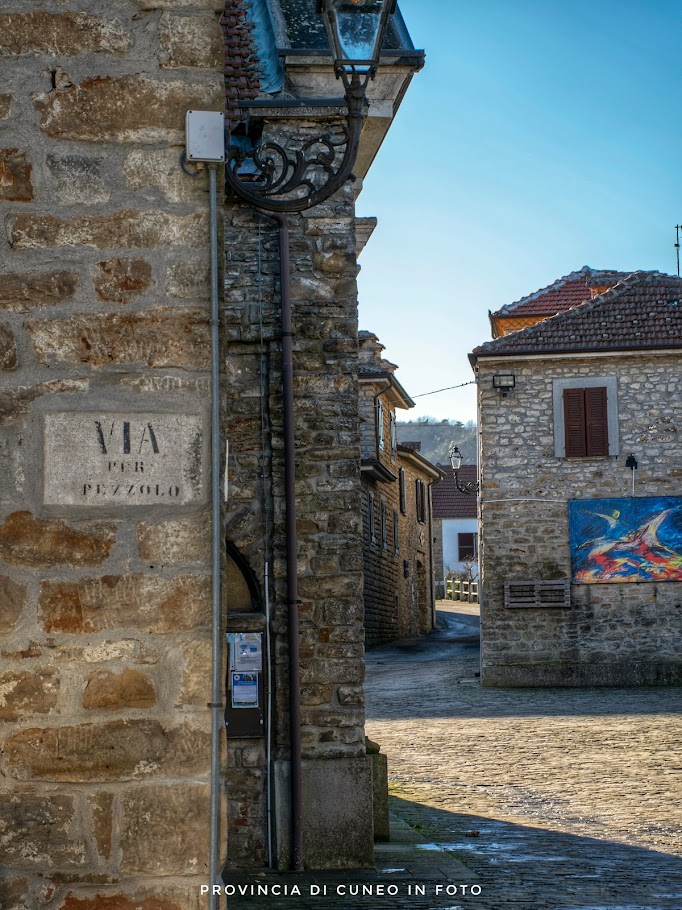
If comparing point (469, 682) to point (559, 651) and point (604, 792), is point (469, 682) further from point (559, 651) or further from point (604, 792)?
point (604, 792)

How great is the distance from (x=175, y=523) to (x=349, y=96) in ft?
7.03

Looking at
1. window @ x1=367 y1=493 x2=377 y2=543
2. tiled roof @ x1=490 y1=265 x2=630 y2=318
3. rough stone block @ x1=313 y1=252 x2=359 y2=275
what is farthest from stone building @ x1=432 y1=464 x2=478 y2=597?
rough stone block @ x1=313 y1=252 x2=359 y2=275

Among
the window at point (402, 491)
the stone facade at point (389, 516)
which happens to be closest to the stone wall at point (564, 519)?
the stone facade at point (389, 516)

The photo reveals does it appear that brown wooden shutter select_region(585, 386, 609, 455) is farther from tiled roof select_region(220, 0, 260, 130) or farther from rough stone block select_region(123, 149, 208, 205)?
rough stone block select_region(123, 149, 208, 205)

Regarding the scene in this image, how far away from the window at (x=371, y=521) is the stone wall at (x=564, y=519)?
778 cm

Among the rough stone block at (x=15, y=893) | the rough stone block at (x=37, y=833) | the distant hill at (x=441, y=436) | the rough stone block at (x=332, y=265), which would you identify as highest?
the distant hill at (x=441, y=436)

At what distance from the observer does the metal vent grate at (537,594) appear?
20.5 metres

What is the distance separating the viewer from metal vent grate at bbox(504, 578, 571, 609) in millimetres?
20469

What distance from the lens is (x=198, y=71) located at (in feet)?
11.7

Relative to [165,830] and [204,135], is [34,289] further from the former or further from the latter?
[165,830]

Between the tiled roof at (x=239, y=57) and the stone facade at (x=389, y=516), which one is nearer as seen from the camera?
the tiled roof at (x=239, y=57)

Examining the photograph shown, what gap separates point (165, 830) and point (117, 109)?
204 centimetres

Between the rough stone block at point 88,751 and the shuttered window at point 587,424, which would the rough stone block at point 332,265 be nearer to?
the rough stone block at point 88,751

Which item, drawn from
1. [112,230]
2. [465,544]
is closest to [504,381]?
[112,230]
